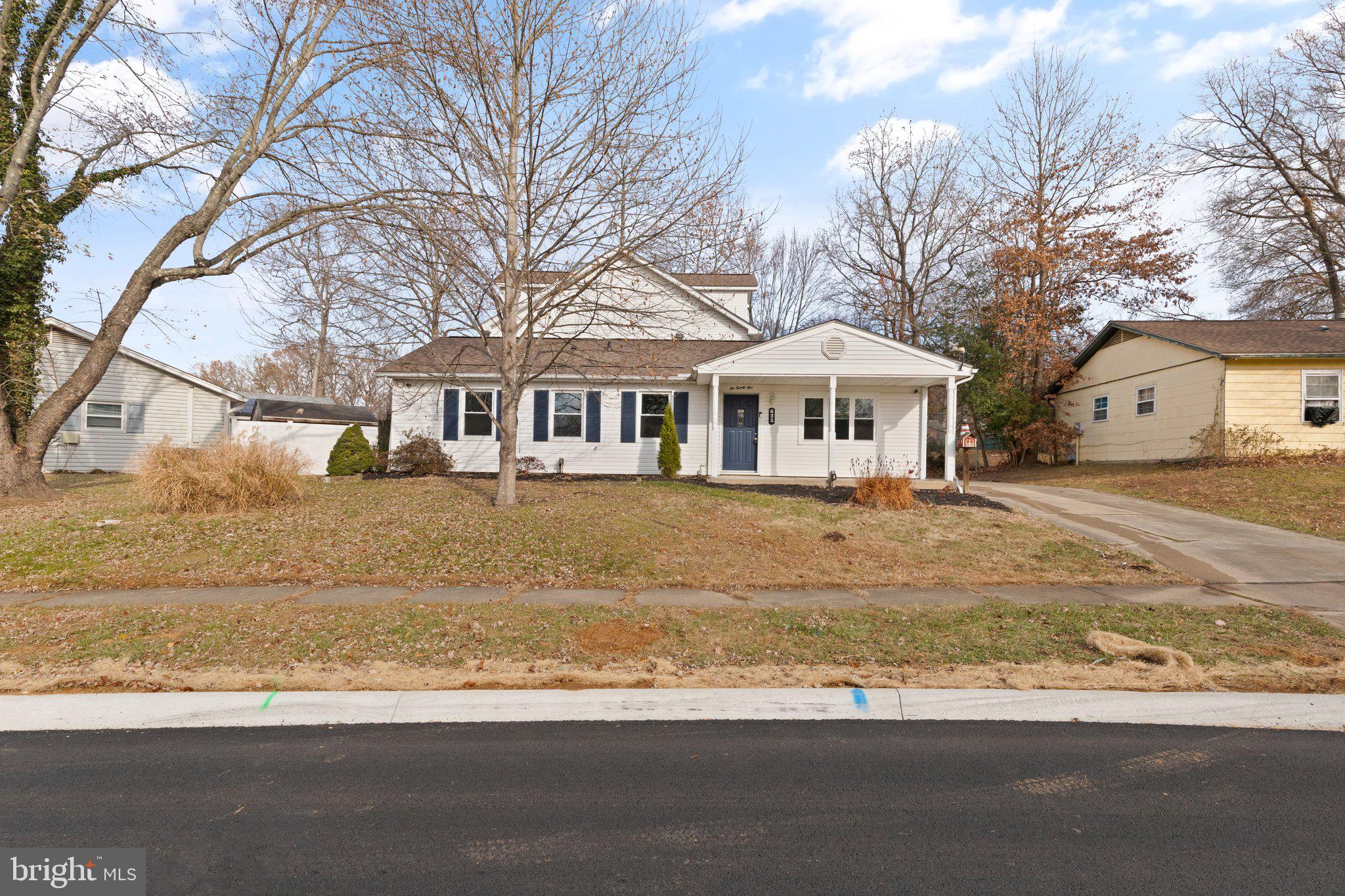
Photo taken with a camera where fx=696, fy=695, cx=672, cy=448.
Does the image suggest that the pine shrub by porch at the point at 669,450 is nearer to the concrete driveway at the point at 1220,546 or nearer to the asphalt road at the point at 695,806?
the concrete driveway at the point at 1220,546

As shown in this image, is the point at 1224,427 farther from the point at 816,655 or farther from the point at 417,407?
the point at 417,407

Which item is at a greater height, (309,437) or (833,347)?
(833,347)

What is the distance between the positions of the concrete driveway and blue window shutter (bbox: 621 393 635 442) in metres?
9.12

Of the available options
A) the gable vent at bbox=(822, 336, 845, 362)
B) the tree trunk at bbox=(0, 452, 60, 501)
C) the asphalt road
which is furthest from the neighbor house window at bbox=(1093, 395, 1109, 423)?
the tree trunk at bbox=(0, 452, 60, 501)

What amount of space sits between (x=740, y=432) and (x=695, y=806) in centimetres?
1571

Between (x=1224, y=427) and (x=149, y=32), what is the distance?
85.4ft

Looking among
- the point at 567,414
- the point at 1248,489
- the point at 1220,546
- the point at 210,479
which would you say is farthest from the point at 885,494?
the point at 210,479

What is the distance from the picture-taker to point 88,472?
70.0 ft

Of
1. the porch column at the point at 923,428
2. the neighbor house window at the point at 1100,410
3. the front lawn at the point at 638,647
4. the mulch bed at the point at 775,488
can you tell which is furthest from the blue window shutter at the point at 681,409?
the neighbor house window at the point at 1100,410

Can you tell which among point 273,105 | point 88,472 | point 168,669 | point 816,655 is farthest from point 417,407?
point 816,655

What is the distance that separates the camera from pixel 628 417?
1927cm

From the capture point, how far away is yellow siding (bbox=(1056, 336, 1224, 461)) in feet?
63.2

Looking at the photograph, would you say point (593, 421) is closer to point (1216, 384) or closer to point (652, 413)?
point (652, 413)

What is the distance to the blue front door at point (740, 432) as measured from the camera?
18.8 meters
